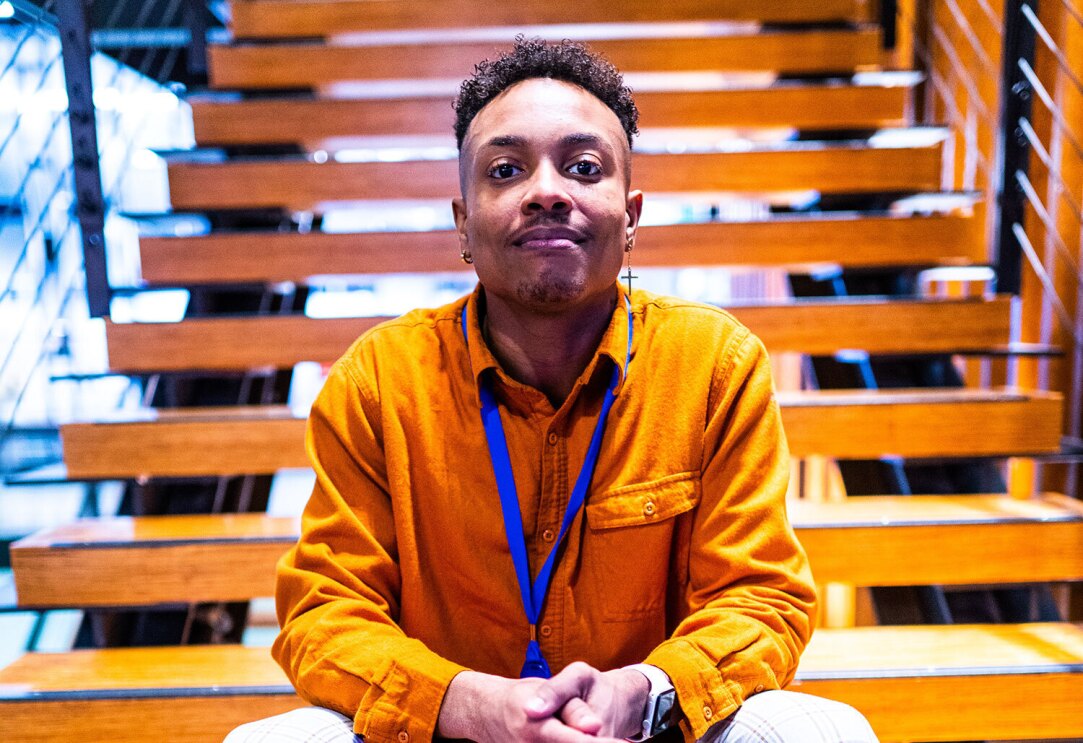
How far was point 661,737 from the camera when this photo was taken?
1048 millimetres

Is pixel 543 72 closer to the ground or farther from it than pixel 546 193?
farther from it

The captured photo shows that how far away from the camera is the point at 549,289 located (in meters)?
1.07

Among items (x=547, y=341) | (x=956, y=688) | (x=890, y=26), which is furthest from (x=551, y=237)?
(x=890, y=26)

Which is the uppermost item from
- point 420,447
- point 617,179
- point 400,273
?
point 617,179

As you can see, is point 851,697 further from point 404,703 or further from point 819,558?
point 404,703

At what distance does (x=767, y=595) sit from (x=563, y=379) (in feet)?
1.35

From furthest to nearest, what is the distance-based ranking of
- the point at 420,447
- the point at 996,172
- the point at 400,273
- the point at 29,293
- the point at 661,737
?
the point at 29,293 < the point at 400,273 < the point at 996,172 < the point at 420,447 < the point at 661,737

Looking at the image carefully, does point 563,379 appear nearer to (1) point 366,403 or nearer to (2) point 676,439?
(2) point 676,439

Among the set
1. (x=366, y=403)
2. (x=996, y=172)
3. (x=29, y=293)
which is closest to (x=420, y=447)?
(x=366, y=403)

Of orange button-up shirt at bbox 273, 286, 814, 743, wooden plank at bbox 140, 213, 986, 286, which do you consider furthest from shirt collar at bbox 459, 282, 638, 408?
wooden plank at bbox 140, 213, 986, 286

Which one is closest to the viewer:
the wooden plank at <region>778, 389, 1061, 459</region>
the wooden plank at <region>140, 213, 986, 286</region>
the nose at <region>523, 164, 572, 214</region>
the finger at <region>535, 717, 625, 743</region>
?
the finger at <region>535, 717, 625, 743</region>

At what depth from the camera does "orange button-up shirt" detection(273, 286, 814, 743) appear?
110cm

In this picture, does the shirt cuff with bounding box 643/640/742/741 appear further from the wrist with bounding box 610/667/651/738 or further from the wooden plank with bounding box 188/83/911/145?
the wooden plank with bounding box 188/83/911/145

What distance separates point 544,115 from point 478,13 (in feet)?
6.16
